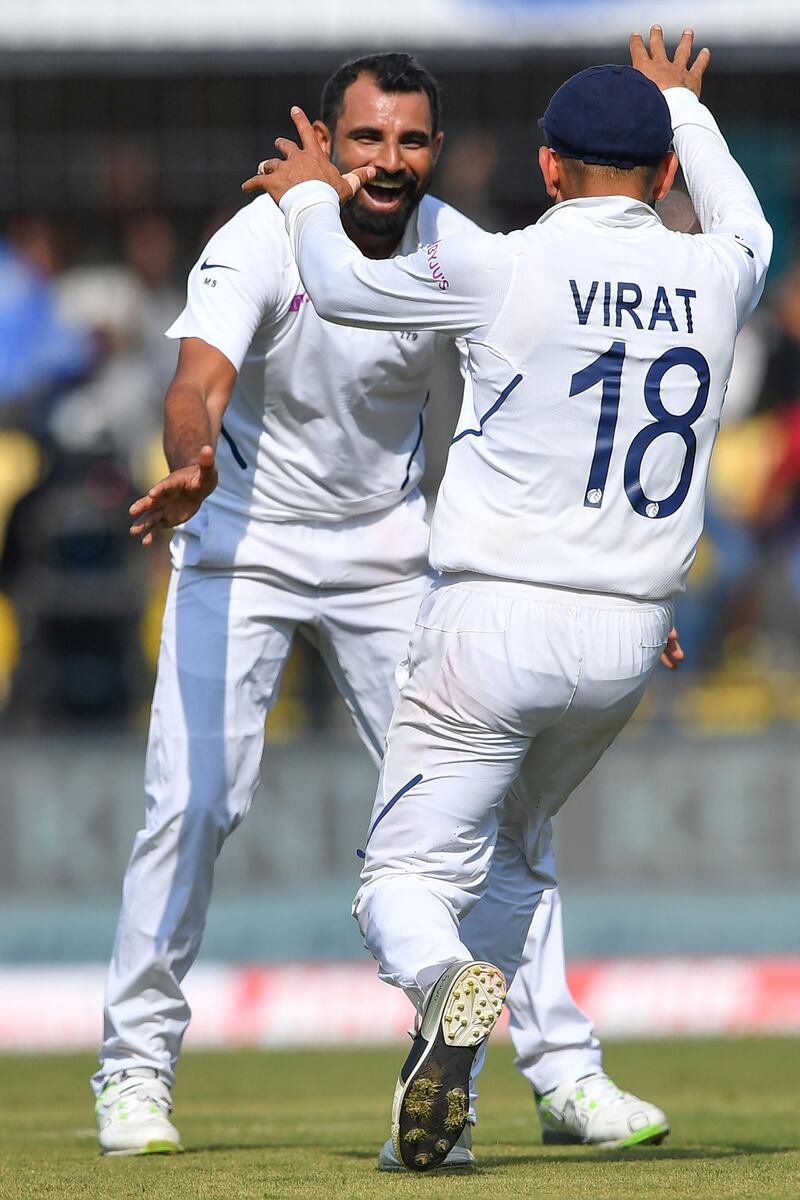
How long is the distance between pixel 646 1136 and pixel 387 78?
2711 millimetres

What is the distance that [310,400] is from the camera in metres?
5.48

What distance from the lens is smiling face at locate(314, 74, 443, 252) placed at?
5.32 meters

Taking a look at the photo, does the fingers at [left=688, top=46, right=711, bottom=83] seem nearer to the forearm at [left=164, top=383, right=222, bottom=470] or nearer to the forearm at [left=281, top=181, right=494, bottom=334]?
the forearm at [left=281, top=181, right=494, bottom=334]

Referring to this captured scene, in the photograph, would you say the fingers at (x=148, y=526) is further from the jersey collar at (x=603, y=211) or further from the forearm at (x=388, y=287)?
the jersey collar at (x=603, y=211)

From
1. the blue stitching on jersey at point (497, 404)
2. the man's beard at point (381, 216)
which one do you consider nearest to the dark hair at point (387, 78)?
the man's beard at point (381, 216)

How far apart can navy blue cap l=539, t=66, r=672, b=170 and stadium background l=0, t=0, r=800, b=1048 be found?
569 cm

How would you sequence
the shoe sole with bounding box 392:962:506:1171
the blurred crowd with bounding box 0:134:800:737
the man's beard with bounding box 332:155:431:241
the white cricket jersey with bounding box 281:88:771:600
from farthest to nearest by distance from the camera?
the blurred crowd with bounding box 0:134:800:737, the man's beard with bounding box 332:155:431:241, the white cricket jersey with bounding box 281:88:771:600, the shoe sole with bounding box 392:962:506:1171

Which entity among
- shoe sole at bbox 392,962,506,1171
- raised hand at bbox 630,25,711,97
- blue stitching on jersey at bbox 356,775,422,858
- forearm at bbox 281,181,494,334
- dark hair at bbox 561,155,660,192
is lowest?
shoe sole at bbox 392,962,506,1171

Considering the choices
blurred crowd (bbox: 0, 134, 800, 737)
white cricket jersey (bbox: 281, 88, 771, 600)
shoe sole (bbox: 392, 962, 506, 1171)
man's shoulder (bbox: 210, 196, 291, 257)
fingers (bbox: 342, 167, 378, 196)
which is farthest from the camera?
blurred crowd (bbox: 0, 134, 800, 737)

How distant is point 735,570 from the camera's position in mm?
11180

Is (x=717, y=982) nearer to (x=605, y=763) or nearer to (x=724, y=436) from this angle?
(x=605, y=763)

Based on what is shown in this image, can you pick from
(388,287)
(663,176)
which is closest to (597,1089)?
(388,287)

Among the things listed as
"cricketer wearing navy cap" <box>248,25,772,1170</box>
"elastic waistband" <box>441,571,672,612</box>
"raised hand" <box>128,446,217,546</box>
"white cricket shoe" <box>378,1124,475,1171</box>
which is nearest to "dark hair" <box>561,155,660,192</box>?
"cricketer wearing navy cap" <box>248,25,772,1170</box>

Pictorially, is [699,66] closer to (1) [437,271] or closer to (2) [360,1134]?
(1) [437,271]
